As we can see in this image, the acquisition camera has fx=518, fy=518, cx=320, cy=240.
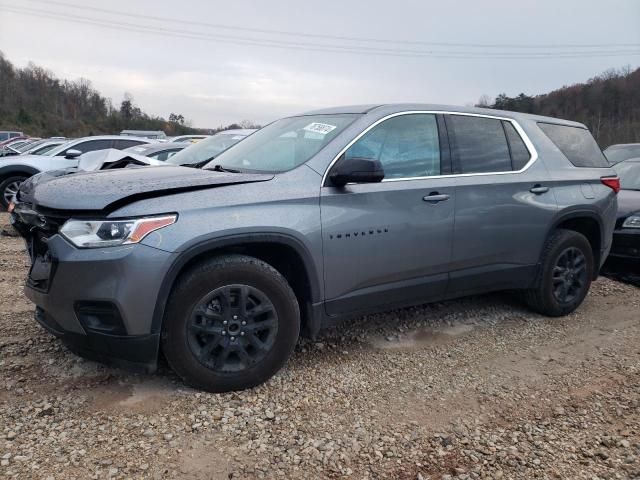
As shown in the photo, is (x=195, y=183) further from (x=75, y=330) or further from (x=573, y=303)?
(x=573, y=303)

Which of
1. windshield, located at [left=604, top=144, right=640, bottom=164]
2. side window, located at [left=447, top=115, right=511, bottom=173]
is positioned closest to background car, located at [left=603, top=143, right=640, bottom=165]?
windshield, located at [left=604, top=144, right=640, bottom=164]

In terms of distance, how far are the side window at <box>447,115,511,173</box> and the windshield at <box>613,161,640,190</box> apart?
11.9 ft

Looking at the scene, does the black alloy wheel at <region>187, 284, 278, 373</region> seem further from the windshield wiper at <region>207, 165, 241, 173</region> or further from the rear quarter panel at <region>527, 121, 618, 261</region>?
the rear quarter panel at <region>527, 121, 618, 261</region>

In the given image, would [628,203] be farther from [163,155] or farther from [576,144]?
[163,155]

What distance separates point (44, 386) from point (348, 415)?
178 cm

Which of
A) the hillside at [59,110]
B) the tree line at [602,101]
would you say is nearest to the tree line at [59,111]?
the hillside at [59,110]

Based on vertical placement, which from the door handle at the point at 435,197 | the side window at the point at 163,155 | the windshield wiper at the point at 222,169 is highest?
the windshield wiper at the point at 222,169

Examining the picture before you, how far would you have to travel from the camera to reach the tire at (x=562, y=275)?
4.40m

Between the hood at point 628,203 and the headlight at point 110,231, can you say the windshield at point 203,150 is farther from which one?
the hood at point 628,203

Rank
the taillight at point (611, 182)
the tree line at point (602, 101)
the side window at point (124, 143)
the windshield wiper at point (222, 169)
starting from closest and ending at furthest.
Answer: the windshield wiper at point (222, 169) → the taillight at point (611, 182) → the side window at point (124, 143) → the tree line at point (602, 101)

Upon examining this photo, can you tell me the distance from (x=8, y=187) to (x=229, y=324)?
9.09m

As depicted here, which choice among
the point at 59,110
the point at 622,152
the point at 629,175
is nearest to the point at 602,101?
the point at 622,152

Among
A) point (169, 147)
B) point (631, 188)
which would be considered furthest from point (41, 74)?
point (631, 188)

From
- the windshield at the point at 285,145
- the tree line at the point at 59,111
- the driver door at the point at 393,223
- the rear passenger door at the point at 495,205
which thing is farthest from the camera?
the tree line at the point at 59,111
